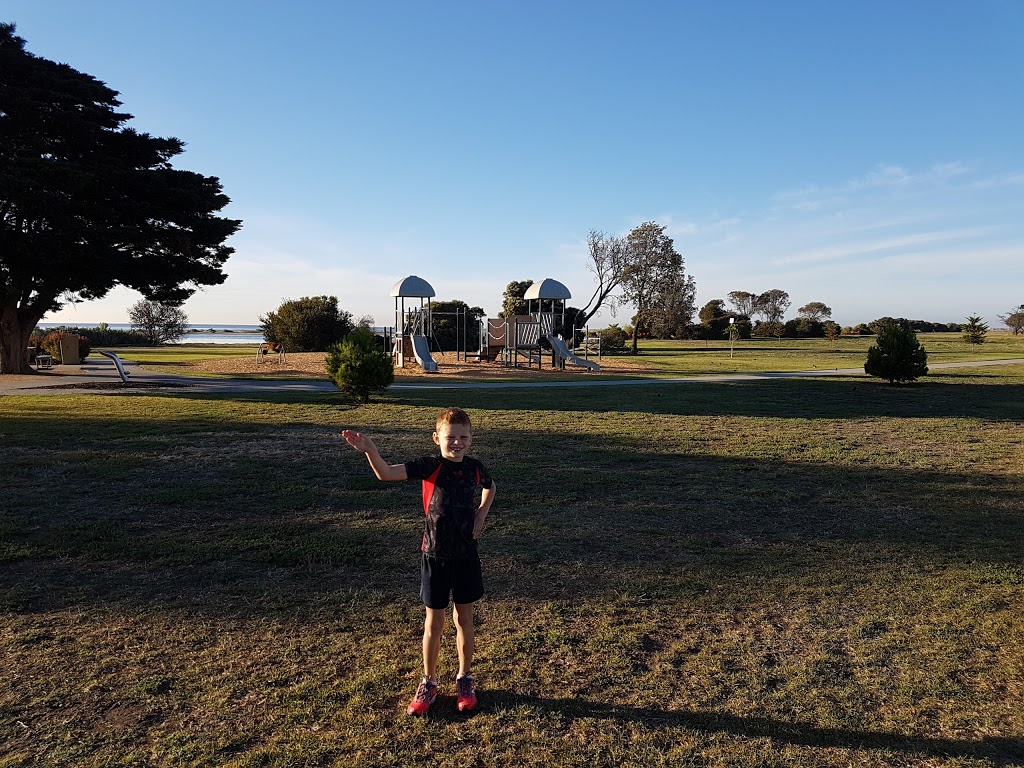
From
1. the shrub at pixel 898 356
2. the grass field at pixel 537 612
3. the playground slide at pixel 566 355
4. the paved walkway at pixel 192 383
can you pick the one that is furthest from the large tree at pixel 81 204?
the shrub at pixel 898 356

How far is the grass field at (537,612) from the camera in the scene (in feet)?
9.22

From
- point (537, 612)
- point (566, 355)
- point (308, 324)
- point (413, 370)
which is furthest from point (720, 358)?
point (537, 612)

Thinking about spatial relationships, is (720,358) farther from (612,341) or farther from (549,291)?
(549,291)

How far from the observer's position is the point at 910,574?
185 inches

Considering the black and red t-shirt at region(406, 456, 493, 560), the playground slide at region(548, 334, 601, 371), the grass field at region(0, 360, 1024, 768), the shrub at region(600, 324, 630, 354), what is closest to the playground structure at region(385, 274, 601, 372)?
the playground slide at region(548, 334, 601, 371)

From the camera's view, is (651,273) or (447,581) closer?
(447,581)

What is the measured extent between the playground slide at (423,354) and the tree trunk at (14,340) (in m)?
12.5

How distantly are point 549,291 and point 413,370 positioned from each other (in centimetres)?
800

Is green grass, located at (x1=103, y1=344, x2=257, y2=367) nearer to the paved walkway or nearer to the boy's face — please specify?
the paved walkway

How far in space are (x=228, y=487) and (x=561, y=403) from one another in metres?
9.16

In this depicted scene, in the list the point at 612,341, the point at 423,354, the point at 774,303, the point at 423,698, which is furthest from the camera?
the point at 774,303

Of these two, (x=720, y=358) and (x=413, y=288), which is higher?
(x=413, y=288)

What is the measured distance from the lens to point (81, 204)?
17.6 m

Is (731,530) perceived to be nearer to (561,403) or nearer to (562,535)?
(562,535)
